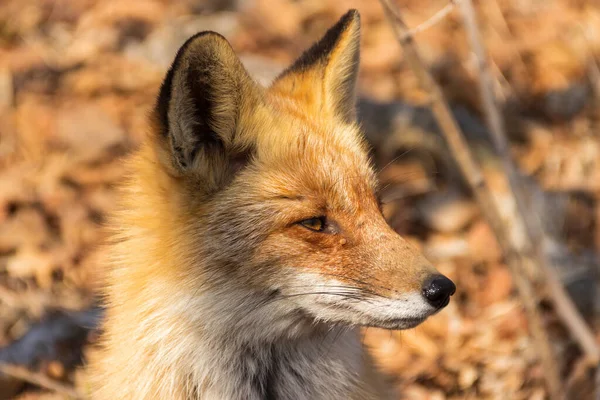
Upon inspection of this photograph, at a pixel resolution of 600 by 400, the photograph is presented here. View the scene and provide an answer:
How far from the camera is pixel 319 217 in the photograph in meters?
2.89

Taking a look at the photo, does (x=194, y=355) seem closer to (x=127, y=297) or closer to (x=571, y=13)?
(x=127, y=297)

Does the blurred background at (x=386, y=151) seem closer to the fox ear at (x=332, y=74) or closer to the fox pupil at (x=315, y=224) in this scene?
the fox ear at (x=332, y=74)

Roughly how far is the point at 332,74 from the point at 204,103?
799 mm

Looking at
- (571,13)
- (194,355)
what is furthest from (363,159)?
(571,13)

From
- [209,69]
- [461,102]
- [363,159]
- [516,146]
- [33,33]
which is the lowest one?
[516,146]

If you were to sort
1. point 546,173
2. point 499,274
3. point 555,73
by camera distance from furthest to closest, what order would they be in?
point 555,73, point 546,173, point 499,274

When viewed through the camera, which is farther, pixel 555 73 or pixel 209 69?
pixel 555 73

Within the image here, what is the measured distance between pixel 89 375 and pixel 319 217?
4.77ft

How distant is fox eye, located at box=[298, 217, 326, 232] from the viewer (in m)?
2.86

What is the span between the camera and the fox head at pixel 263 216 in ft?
9.04

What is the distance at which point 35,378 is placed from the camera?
4035mm

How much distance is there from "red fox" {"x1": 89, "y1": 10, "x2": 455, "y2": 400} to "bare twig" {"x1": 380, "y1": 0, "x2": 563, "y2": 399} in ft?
2.12

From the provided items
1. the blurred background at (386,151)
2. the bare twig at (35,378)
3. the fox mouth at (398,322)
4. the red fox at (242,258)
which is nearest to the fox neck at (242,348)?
the red fox at (242,258)

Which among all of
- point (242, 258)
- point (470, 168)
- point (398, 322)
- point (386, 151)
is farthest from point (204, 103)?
point (386, 151)
